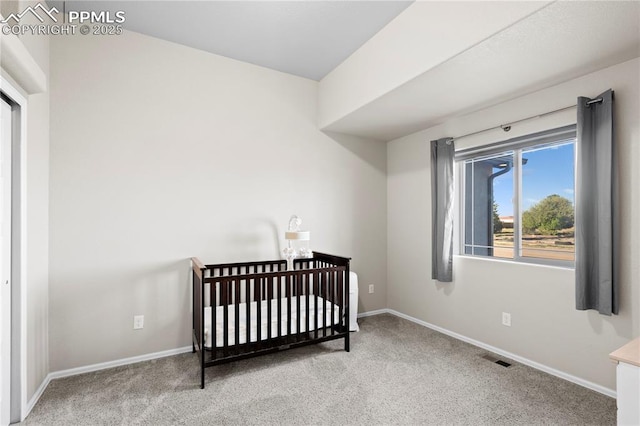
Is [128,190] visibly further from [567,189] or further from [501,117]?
[567,189]

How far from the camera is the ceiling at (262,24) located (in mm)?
2346

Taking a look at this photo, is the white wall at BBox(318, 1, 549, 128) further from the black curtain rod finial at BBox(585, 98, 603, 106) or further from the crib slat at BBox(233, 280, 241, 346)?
the crib slat at BBox(233, 280, 241, 346)

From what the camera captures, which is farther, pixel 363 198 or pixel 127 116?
pixel 363 198

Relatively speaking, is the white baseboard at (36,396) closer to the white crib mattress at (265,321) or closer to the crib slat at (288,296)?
the white crib mattress at (265,321)

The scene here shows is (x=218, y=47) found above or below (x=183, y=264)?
above

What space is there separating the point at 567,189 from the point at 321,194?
7.48 ft

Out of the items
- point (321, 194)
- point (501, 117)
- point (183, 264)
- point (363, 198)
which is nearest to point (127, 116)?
point (183, 264)

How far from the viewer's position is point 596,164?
7.18ft

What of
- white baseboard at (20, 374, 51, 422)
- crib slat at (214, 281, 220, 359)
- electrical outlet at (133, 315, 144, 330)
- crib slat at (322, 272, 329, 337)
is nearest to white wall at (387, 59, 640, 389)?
crib slat at (322, 272, 329, 337)

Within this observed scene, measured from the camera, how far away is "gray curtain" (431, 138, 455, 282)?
3250 millimetres

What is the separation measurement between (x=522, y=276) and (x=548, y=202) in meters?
0.65

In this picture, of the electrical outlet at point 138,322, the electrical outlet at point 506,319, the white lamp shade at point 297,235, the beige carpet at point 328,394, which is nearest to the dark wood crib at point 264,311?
the beige carpet at point 328,394

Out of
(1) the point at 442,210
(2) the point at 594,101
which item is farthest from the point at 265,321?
(2) the point at 594,101

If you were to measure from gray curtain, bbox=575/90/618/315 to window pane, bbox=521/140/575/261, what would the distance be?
0.27m
